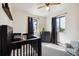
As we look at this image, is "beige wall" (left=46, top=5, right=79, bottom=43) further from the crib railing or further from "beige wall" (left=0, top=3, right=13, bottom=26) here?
"beige wall" (left=0, top=3, right=13, bottom=26)

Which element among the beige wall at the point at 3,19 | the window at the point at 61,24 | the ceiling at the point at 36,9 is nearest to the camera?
Result: the beige wall at the point at 3,19

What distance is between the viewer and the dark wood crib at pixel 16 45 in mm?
1418

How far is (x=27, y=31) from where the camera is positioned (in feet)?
6.14

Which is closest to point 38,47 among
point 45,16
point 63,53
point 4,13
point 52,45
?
point 52,45

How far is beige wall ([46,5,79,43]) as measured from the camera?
183cm

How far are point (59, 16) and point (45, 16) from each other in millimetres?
257

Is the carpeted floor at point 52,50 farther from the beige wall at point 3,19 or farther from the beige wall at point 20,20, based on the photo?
the beige wall at point 3,19

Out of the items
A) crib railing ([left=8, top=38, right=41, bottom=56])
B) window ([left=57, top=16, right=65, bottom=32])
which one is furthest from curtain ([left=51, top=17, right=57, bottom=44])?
crib railing ([left=8, top=38, right=41, bottom=56])

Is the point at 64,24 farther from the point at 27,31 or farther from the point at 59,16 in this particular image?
the point at 27,31

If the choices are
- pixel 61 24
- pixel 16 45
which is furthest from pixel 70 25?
pixel 16 45

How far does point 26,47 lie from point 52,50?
517mm

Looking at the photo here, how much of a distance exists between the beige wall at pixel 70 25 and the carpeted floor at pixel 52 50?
177 millimetres

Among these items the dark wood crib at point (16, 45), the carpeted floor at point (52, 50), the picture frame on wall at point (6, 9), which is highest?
the picture frame on wall at point (6, 9)

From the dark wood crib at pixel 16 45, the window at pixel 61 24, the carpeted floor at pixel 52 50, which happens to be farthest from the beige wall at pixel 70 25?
the dark wood crib at pixel 16 45
